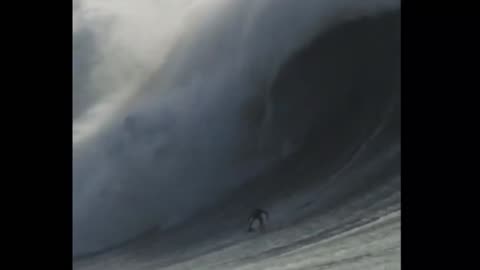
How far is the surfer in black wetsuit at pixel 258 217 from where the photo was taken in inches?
169

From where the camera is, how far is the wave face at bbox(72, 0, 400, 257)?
4.71 m

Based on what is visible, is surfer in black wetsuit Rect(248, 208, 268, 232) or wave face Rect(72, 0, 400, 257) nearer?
surfer in black wetsuit Rect(248, 208, 268, 232)

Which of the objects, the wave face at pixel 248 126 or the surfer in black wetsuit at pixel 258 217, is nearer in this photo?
the surfer in black wetsuit at pixel 258 217

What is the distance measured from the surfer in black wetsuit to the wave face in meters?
0.07

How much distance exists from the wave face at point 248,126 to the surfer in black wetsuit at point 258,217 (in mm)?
66

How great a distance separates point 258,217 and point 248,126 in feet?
3.41

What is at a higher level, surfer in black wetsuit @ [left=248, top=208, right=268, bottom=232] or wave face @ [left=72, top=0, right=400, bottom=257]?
wave face @ [left=72, top=0, right=400, bottom=257]

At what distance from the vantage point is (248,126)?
532cm

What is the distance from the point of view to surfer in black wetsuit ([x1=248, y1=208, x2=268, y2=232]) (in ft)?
14.1

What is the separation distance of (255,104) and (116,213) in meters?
1.32
